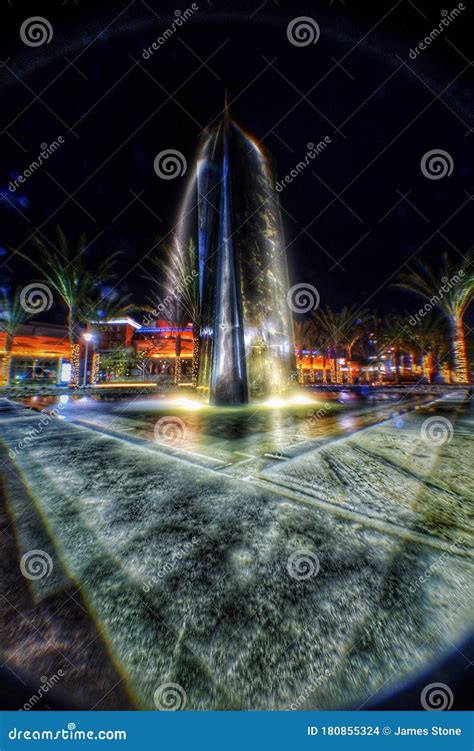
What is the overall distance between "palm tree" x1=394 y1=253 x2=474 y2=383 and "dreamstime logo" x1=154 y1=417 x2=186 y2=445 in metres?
19.4

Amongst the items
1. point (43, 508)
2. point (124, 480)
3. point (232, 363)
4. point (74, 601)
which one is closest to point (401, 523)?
point (74, 601)

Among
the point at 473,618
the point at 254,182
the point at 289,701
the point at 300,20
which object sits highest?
the point at 300,20

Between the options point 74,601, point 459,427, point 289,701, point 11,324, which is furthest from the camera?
point 11,324

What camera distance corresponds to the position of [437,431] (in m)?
4.61

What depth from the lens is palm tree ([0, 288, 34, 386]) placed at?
68.8 ft

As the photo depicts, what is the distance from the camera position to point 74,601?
1147mm

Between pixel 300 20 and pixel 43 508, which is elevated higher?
pixel 300 20

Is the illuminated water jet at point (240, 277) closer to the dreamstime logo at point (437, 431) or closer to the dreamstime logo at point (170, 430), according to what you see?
the dreamstime logo at point (170, 430)

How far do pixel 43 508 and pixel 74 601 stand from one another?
1092 millimetres

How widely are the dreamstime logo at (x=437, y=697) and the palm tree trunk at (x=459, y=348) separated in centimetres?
2196

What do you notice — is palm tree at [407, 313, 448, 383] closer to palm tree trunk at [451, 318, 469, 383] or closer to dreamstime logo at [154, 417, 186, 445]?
palm tree trunk at [451, 318, 469, 383]

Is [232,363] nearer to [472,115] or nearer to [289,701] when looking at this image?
[289,701]

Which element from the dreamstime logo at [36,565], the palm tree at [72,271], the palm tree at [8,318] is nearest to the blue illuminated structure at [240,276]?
the dreamstime logo at [36,565]
